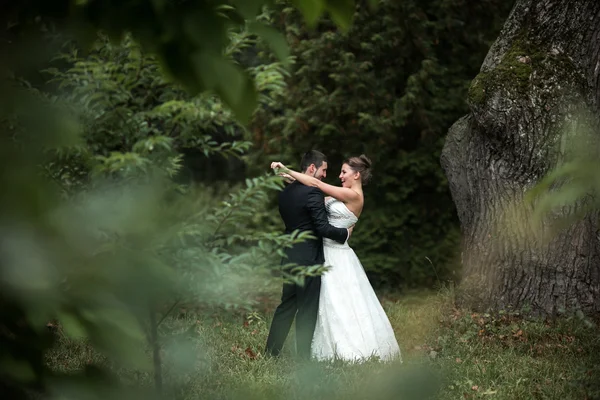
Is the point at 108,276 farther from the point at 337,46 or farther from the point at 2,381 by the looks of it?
the point at 337,46

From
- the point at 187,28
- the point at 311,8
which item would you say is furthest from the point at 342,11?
the point at 187,28

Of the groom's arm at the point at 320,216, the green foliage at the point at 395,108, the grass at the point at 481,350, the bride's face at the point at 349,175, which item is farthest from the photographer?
the green foliage at the point at 395,108

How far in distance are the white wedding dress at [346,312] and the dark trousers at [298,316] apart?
0.39 feet

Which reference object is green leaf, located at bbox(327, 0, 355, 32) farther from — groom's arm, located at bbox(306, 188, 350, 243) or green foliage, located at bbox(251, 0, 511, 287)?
green foliage, located at bbox(251, 0, 511, 287)

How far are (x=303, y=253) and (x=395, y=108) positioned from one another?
5.43 meters

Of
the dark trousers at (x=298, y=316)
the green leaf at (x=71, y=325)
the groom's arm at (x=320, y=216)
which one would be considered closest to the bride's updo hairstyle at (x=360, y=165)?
the groom's arm at (x=320, y=216)

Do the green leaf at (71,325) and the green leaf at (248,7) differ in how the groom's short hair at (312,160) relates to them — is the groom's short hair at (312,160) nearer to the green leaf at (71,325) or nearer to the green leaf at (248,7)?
the green leaf at (248,7)

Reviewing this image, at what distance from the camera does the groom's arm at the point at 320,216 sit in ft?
22.6

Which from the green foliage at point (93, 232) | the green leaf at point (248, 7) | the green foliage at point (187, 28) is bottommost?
the green foliage at point (93, 232)

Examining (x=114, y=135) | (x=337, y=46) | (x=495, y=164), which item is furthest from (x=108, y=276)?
(x=337, y=46)

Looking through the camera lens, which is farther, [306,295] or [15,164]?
[306,295]

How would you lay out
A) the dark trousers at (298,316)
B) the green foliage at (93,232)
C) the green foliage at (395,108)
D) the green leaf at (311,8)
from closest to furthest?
the green foliage at (93,232), the green leaf at (311,8), the dark trousers at (298,316), the green foliage at (395,108)

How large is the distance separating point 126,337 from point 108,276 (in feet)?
0.24

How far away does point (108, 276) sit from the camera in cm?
86
